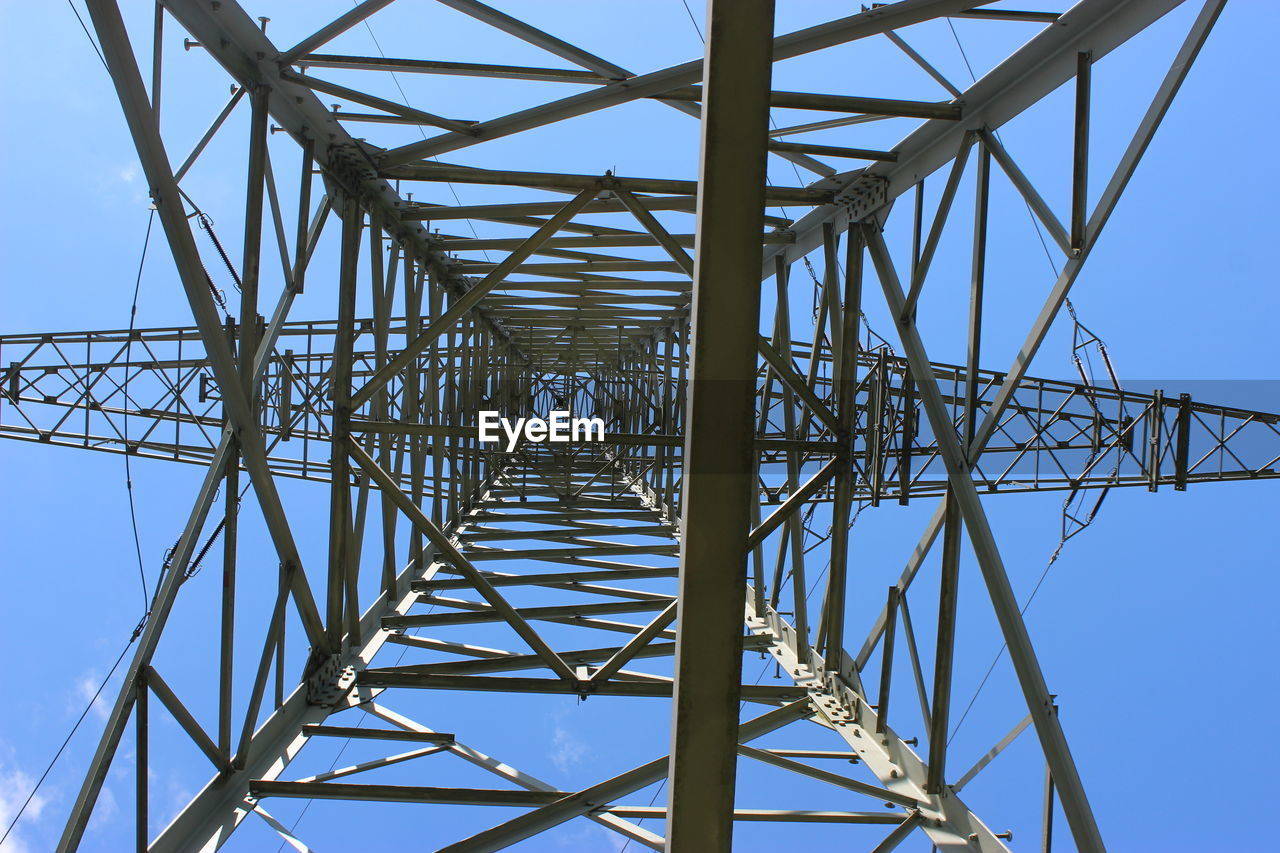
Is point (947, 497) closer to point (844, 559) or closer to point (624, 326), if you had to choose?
point (844, 559)

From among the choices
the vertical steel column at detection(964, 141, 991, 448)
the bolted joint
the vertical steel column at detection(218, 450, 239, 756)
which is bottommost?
the bolted joint

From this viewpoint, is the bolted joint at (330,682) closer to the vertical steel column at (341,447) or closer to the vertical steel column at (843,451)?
the vertical steel column at (341,447)

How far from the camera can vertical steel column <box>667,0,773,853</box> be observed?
3393 mm

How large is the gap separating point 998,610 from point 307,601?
6237 mm

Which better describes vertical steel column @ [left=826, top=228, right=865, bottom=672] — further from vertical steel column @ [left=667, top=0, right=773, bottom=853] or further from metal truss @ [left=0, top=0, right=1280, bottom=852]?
vertical steel column @ [left=667, top=0, right=773, bottom=853]

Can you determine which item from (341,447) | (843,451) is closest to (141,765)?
(341,447)

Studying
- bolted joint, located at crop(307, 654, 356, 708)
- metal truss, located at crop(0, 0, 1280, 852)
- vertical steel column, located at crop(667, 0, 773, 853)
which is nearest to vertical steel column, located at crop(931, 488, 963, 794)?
metal truss, located at crop(0, 0, 1280, 852)

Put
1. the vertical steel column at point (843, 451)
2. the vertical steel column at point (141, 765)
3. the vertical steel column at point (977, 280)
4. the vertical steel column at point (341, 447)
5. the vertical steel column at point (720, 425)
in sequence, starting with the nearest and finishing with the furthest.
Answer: the vertical steel column at point (720, 425) → the vertical steel column at point (141, 765) → the vertical steel column at point (977, 280) → the vertical steel column at point (341, 447) → the vertical steel column at point (843, 451)

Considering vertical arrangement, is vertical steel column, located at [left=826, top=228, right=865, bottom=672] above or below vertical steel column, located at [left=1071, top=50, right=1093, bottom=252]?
below

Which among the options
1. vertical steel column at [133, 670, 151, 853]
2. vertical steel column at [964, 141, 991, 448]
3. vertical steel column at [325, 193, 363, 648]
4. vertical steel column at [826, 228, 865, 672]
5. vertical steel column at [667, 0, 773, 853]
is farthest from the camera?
vertical steel column at [826, 228, 865, 672]

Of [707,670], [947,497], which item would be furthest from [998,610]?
[707,670]

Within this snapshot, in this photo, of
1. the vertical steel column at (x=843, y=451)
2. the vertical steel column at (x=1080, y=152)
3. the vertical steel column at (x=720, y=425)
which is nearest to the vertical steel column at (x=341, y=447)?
the vertical steel column at (x=843, y=451)

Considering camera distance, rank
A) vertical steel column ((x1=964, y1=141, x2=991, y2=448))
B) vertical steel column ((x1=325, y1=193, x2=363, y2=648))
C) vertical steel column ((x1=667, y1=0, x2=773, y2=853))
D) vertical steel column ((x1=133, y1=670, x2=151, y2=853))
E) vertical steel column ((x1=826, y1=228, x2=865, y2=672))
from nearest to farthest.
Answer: vertical steel column ((x1=667, y1=0, x2=773, y2=853)) → vertical steel column ((x1=133, y1=670, x2=151, y2=853)) → vertical steel column ((x1=964, y1=141, x2=991, y2=448)) → vertical steel column ((x1=325, y1=193, x2=363, y2=648)) → vertical steel column ((x1=826, y1=228, x2=865, y2=672))

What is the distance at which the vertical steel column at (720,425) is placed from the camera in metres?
3.39
